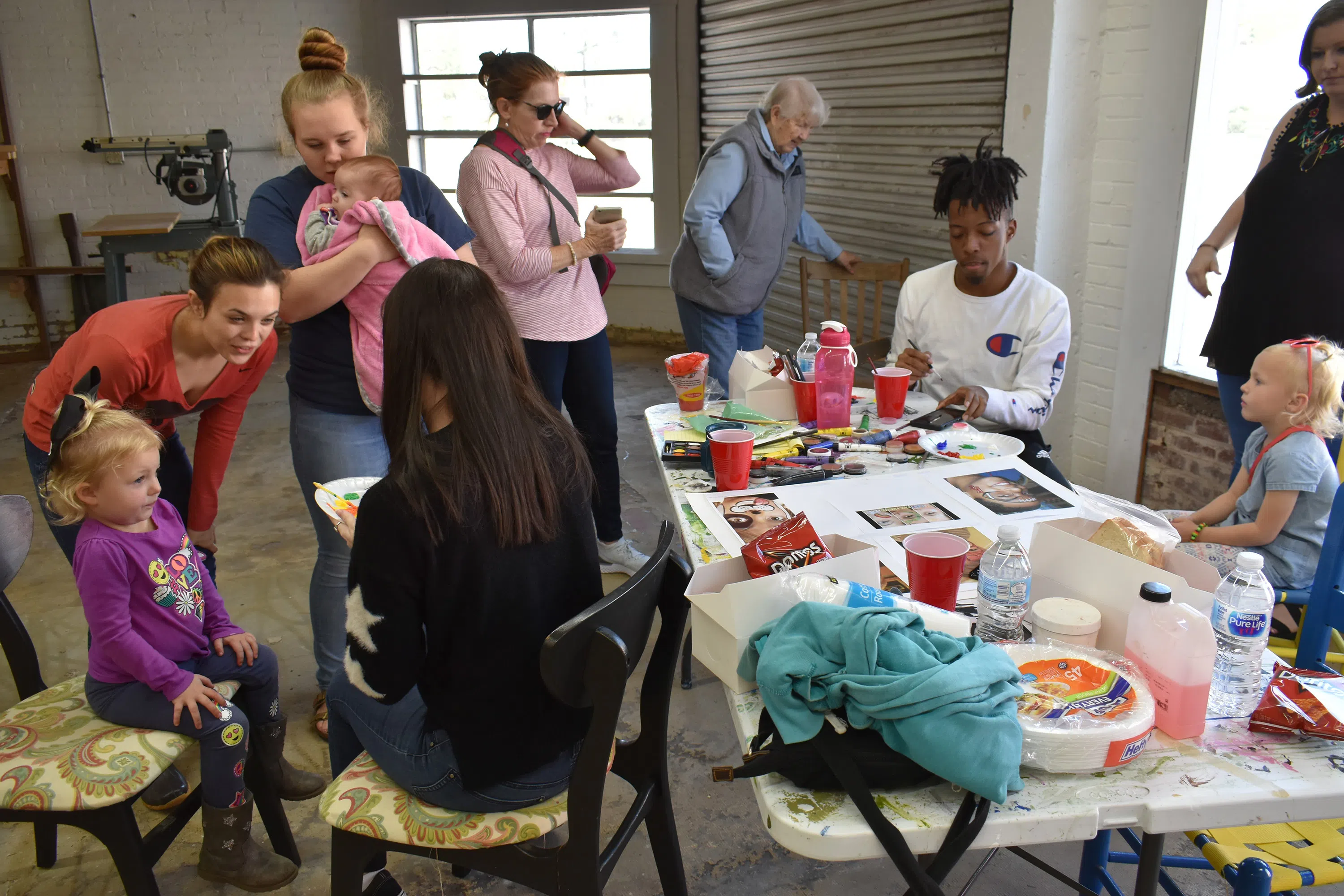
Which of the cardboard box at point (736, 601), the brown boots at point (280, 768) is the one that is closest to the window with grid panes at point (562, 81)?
the brown boots at point (280, 768)

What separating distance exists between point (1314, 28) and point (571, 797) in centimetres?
263

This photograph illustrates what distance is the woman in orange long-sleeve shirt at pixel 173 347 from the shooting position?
1.92 meters

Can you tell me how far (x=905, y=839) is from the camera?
3.39ft

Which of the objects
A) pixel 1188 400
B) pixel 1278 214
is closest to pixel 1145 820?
pixel 1278 214

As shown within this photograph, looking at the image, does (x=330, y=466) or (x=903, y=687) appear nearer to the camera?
(x=903, y=687)

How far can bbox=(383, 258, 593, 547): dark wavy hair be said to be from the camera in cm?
134

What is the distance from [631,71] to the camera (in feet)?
21.6

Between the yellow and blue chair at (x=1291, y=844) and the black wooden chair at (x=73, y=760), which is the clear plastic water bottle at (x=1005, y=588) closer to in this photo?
the yellow and blue chair at (x=1291, y=844)

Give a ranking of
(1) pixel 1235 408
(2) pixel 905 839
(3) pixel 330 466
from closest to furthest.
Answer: (2) pixel 905 839
(3) pixel 330 466
(1) pixel 1235 408

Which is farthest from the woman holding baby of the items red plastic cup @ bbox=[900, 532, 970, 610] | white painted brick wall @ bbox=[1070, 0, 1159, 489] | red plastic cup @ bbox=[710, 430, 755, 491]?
white painted brick wall @ bbox=[1070, 0, 1159, 489]

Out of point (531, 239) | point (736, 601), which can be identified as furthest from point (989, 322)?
point (736, 601)

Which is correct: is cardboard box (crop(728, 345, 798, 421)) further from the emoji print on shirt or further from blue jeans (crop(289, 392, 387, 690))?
the emoji print on shirt

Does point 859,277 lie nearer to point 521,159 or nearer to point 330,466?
point 521,159

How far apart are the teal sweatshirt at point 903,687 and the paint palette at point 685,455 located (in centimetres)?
100
